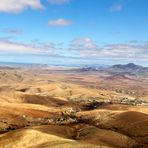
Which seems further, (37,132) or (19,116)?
(19,116)

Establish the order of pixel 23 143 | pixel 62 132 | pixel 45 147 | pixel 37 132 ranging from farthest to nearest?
pixel 62 132, pixel 37 132, pixel 23 143, pixel 45 147

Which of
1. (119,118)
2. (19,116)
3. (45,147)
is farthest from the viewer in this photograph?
(19,116)

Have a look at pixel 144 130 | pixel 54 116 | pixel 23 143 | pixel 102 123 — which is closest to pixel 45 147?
pixel 23 143

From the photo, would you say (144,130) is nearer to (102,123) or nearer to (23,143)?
(102,123)

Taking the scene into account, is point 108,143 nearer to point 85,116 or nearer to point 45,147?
point 45,147

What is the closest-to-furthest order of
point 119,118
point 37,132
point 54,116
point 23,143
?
1. point 23,143
2. point 37,132
3. point 119,118
4. point 54,116

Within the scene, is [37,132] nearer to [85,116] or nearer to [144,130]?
[144,130]

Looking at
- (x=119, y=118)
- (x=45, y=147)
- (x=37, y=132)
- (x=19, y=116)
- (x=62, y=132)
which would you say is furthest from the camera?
(x=19, y=116)

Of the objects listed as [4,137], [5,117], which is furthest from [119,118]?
[4,137]

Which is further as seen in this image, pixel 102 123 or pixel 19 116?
pixel 19 116
